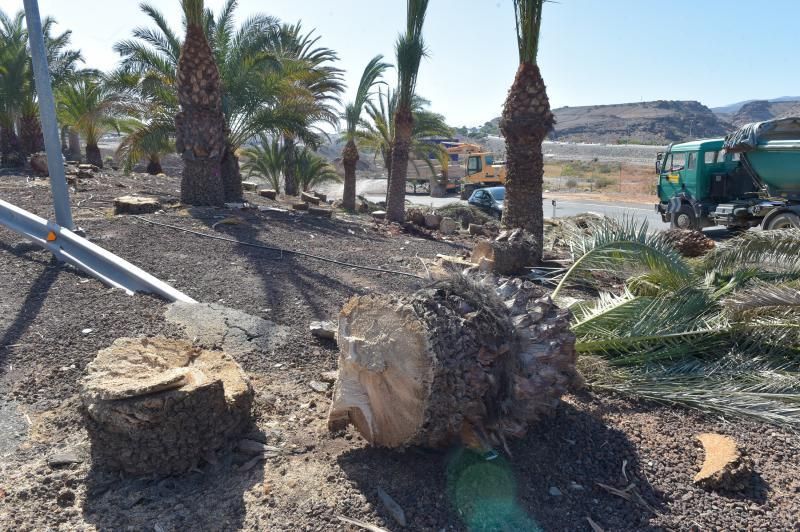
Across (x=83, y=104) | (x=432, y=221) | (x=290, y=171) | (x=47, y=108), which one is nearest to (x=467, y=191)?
(x=290, y=171)

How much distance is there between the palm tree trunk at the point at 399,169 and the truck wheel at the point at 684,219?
24.6 feet

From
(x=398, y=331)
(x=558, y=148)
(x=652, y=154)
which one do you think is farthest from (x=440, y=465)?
(x=558, y=148)

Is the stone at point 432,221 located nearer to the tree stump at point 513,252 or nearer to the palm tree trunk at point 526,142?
the palm tree trunk at point 526,142

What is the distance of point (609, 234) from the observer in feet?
19.8

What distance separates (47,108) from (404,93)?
10.7 metres

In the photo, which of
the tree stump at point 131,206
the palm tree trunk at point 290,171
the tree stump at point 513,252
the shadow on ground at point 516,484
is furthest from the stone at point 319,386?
the palm tree trunk at point 290,171

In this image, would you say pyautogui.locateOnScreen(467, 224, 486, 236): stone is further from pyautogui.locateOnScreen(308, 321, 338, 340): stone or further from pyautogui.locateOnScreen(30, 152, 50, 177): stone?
pyautogui.locateOnScreen(30, 152, 50, 177): stone

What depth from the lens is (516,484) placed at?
304cm

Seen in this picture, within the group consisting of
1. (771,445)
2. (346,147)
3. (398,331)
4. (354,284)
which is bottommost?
(771,445)

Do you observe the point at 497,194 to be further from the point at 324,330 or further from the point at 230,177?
the point at 324,330

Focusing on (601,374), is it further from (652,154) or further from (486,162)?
(652,154)

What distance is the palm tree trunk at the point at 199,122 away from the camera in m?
12.3

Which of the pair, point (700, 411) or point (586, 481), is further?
point (700, 411)

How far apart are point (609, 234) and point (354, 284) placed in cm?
268
